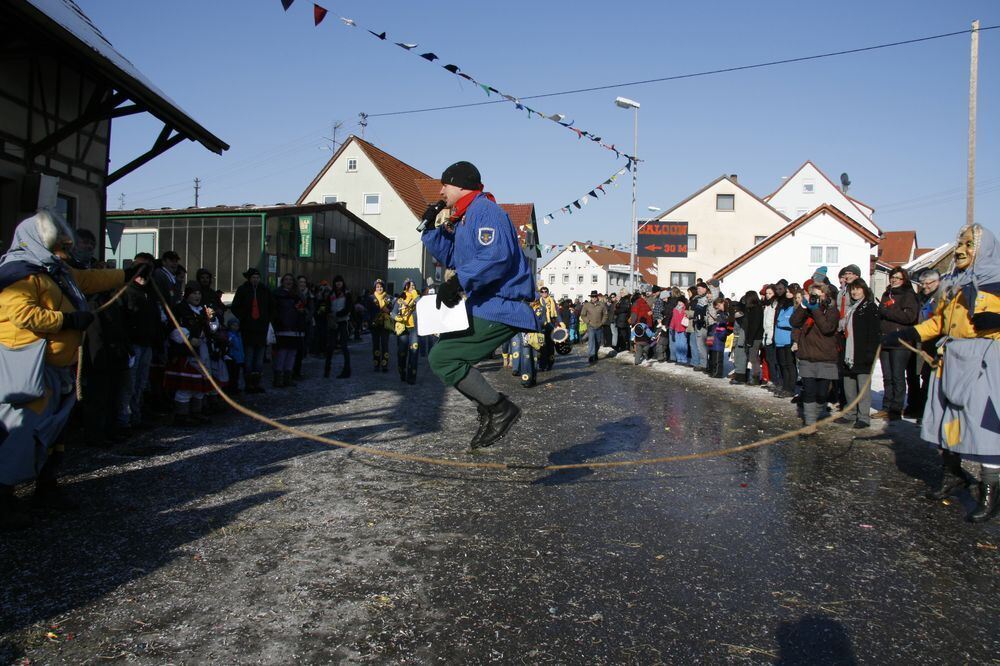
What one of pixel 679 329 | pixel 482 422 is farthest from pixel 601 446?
pixel 679 329

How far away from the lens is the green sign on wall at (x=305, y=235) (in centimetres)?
2723

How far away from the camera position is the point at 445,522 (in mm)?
4570

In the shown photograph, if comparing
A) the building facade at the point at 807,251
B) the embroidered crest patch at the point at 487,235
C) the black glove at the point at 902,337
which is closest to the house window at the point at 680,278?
the building facade at the point at 807,251

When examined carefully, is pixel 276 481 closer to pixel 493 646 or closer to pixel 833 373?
pixel 493 646

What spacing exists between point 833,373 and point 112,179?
11845 mm

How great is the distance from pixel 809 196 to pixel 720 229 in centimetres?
1358

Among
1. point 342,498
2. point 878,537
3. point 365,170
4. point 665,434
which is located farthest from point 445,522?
point 365,170

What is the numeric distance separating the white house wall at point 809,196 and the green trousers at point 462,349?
5744cm

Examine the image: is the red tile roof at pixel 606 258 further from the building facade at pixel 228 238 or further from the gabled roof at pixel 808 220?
the building facade at pixel 228 238

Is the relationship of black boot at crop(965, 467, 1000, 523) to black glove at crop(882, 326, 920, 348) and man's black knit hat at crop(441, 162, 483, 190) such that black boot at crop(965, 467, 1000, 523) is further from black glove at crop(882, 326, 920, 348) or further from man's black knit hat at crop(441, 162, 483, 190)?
man's black knit hat at crop(441, 162, 483, 190)

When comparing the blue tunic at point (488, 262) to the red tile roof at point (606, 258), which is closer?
the blue tunic at point (488, 262)

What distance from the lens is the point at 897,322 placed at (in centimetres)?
925

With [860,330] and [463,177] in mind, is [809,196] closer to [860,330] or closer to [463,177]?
[860,330]

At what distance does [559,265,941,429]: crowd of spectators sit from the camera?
8.24 metres
